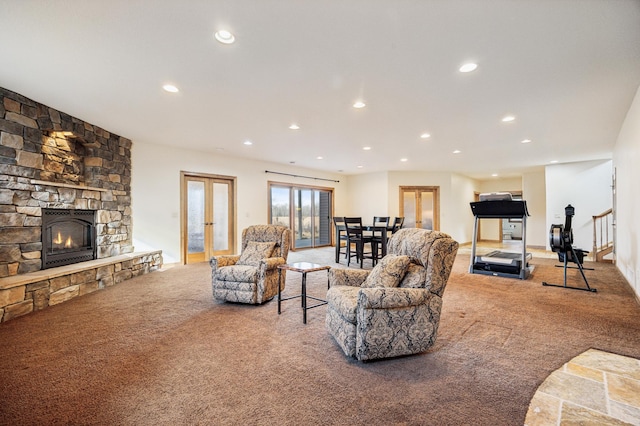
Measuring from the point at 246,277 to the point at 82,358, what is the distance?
64.4 inches

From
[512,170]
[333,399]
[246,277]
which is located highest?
[512,170]

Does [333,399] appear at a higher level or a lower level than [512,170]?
lower

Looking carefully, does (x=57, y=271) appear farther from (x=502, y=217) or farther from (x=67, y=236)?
(x=502, y=217)

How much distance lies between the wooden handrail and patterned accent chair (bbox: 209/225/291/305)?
7.38 meters

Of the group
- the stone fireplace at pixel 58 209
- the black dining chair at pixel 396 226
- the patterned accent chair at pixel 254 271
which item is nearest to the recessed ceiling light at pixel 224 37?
the patterned accent chair at pixel 254 271

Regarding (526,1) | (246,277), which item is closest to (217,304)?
(246,277)

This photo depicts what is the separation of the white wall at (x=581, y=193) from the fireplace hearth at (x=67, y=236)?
1059cm

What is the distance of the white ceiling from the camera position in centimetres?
209

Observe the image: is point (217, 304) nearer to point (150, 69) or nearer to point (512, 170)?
point (150, 69)

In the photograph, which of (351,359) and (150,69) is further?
(150,69)

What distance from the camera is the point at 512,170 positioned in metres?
9.38

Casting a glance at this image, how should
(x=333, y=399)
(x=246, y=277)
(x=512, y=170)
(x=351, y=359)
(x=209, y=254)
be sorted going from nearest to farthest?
(x=333, y=399), (x=351, y=359), (x=246, y=277), (x=209, y=254), (x=512, y=170)

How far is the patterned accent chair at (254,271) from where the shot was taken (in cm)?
363

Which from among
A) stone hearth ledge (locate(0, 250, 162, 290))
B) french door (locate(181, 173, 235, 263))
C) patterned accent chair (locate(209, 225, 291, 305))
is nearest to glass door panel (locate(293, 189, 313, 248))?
french door (locate(181, 173, 235, 263))
